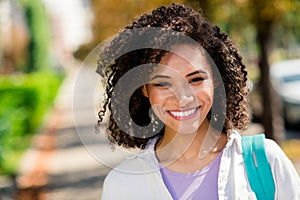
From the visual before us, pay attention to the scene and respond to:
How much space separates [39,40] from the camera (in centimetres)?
4006

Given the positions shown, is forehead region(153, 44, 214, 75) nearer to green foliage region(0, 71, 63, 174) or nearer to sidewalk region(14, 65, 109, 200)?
sidewalk region(14, 65, 109, 200)

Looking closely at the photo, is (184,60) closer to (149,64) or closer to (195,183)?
(149,64)

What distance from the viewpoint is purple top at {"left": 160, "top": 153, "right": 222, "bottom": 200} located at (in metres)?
2.10

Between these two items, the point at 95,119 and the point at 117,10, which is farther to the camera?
the point at 117,10

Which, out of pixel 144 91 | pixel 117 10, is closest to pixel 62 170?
pixel 117 10

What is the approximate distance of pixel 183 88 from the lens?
2107 millimetres

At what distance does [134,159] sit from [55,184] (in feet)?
26.5

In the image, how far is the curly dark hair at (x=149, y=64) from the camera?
2186mm

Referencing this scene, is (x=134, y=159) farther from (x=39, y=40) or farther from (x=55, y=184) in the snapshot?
(x=39, y=40)

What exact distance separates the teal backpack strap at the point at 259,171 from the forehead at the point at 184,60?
27 cm

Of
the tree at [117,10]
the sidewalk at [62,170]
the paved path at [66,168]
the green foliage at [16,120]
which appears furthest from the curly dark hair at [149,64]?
the green foliage at [16,120]

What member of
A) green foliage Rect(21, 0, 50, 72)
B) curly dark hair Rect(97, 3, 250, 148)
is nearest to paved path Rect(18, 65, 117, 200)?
curly dark hair Rect(97, 3, 250, 148)

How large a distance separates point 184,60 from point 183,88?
86 mm

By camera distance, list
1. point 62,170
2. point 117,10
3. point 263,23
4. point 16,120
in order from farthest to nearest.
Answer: point 117,10, point 16,120, point 62,170, point 263,23
